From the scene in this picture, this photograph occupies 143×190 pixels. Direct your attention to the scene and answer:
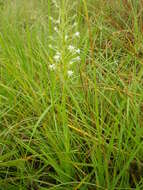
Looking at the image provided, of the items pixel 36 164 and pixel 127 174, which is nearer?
pixel 127 174

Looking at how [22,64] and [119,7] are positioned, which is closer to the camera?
[22,64]

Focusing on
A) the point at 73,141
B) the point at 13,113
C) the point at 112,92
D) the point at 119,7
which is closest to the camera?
the point at 73,141

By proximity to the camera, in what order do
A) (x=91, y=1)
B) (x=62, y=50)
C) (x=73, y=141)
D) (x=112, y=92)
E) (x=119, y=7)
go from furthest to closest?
(x=91, y=1)
(x=119, y=7)
(x=112, y=92)
(x=73, y=141)
(x=62, y=50)

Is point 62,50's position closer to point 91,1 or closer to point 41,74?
point 41,74

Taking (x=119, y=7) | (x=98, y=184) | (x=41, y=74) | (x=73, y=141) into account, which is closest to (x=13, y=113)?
(x=41, y=74)

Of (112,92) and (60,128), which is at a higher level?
(112,92)

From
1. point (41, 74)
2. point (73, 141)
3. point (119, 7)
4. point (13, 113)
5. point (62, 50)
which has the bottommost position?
point (73, 141)

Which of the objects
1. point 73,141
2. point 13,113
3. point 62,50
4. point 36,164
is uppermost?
point 62,50

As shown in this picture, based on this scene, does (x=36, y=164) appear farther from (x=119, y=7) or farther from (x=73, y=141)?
(x=119, y=7)

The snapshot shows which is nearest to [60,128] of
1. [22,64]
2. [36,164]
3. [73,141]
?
[73,141]
